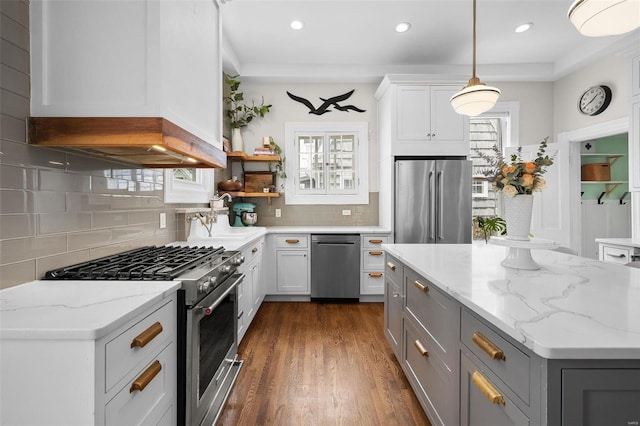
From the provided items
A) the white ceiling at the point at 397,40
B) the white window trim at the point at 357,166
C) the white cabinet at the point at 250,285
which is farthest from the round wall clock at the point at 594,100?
the white cabinet at the point at 250,285

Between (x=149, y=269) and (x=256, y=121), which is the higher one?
(x=256, y=121)

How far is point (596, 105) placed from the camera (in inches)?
149

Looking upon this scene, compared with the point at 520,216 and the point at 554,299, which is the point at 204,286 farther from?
the point at 520,216

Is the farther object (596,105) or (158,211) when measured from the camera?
(596,105)

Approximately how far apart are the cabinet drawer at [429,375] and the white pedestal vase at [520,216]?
2.37 ft

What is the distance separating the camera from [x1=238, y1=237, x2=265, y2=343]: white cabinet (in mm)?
2615

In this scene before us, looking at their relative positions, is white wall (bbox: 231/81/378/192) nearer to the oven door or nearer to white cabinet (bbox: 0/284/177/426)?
the oven door

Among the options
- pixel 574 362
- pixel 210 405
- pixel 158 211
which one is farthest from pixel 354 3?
pixel 210 405

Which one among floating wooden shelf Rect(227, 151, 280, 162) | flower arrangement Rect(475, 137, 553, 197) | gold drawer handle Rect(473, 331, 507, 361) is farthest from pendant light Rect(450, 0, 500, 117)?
floating wooden shelf Rect(227, 151, 280, 162)

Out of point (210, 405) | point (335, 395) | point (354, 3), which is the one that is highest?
point (354, 3)

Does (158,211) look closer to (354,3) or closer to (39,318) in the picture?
(39,318)

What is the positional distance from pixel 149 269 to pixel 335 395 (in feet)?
4.59

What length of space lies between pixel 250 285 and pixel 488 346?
2.27 m

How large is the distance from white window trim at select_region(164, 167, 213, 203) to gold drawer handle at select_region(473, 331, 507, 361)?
226 centimetres
